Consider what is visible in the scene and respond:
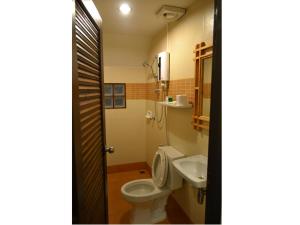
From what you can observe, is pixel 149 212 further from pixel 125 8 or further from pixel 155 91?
pixel 125 8

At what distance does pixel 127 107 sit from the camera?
127 inches

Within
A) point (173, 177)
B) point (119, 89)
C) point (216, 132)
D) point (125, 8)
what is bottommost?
point (173, 177)

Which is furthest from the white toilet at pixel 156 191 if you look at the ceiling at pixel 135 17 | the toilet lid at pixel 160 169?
the ceiling at pixel 135 17

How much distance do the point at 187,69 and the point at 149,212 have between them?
1595mm

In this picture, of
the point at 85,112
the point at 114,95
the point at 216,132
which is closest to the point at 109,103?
the point at 114,95

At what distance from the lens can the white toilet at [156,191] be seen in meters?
1.99

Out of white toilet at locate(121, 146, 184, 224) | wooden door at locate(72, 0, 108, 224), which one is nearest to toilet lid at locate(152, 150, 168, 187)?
white toilet at locate(121, 146, 184, 224)

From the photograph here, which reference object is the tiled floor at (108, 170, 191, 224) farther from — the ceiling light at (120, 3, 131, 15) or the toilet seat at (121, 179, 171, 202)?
the ceiling light at (120, 3, 131, 15)

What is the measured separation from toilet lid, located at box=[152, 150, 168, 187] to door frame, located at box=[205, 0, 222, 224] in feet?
4.35

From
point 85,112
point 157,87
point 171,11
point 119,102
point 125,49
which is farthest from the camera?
point 119,102
